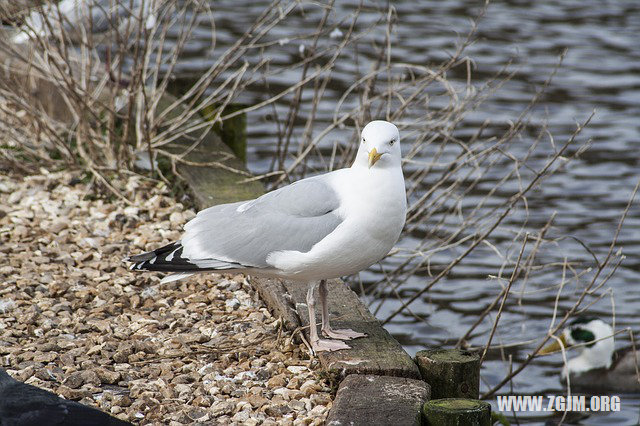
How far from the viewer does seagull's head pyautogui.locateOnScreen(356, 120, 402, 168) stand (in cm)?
364

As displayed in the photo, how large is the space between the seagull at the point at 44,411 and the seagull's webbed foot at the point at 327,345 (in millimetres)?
896

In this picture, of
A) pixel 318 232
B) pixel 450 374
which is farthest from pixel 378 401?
pixel 318 232

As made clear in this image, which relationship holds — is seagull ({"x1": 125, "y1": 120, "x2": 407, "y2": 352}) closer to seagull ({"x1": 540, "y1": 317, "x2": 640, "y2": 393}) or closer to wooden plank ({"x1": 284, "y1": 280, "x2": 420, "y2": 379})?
wooden plank ({"x1": 284, "y1": 280, "x2": 420, "y2": 379})

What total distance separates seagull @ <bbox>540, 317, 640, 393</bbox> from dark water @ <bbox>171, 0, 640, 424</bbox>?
0.45 ft

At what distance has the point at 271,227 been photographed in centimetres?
382

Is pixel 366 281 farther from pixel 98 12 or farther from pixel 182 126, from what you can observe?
pixel 98 12

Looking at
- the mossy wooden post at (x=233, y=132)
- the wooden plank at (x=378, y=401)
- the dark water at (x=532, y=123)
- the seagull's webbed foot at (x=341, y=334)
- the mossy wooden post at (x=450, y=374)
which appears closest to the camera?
the wooden plank at (x=378, y=401)

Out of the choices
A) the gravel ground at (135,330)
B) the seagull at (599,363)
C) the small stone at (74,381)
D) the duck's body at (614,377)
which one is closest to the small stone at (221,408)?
the gravel ground at (135,330)

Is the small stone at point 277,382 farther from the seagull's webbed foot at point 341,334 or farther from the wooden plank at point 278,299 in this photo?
the wooden plank at point 278,299

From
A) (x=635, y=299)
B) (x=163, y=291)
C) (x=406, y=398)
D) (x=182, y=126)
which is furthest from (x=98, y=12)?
(x=406, y=398)

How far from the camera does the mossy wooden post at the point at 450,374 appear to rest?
3.72m

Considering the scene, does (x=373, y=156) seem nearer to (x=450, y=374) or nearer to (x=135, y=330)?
(x=450, y=374)

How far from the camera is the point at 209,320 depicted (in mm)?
4242

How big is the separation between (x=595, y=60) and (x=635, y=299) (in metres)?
4.76
